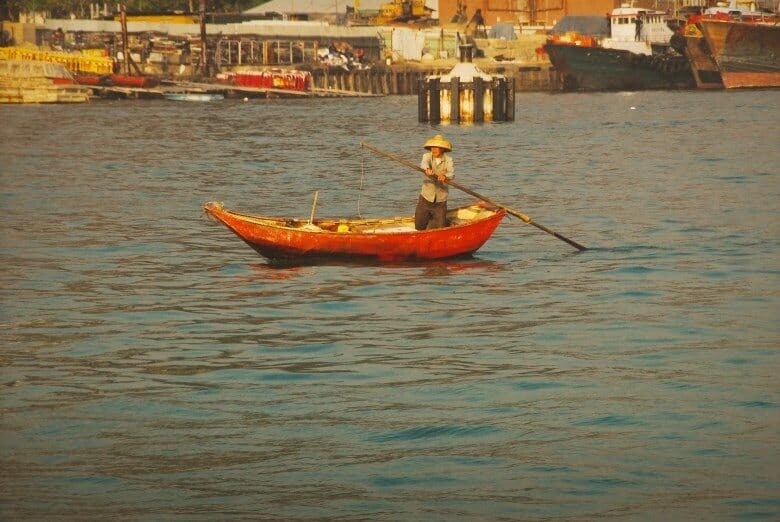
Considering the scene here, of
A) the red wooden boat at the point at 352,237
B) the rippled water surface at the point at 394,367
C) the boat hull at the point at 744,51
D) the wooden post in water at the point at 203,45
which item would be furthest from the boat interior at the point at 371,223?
the wooden post in water at the point at 203,45

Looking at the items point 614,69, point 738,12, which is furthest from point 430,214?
point 614,69

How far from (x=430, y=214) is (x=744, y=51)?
74.2 meters

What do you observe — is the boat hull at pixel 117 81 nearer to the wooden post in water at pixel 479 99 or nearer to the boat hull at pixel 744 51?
the wooden post in water at pixel 479 99

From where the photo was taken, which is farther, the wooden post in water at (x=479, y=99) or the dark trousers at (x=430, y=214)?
the wooden post in water at (x=479, y=99)

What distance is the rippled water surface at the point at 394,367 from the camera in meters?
10.7

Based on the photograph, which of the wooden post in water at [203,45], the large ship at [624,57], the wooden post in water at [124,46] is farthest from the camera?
the large ship at [624,57]

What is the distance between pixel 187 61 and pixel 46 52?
11.3 m

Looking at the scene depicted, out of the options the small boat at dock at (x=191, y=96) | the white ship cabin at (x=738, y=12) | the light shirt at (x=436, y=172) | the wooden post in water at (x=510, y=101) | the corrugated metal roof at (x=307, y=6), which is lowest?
the small boat at dock at (x=191, y=96)

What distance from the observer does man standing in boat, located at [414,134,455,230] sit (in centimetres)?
2034

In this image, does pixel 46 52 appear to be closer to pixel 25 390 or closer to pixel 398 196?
pixel 398 196

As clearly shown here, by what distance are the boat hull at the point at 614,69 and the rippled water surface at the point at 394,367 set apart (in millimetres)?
61436

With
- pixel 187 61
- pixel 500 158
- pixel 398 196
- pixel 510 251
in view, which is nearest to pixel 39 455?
pixel 510 251

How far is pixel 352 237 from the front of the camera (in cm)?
2039

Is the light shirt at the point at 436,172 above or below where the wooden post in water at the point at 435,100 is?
above
